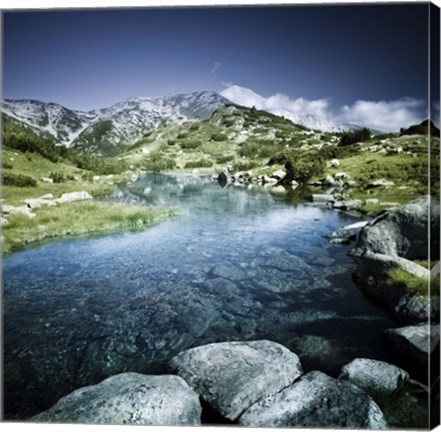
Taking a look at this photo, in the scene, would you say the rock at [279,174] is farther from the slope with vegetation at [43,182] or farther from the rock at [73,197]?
the rock at [73,197]

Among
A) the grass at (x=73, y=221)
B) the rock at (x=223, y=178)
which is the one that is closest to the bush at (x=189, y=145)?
the rock at (x=223, y=178)

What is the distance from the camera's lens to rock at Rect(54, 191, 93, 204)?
7352 mm

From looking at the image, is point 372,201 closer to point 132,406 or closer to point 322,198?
point 322,198

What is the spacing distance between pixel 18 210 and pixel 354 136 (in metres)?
6.01

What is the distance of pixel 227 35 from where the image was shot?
250 inches

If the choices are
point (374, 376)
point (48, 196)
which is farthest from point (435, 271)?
point (48, 196)

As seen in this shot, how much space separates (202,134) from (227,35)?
2450 millimetres

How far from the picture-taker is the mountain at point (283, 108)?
6.82 m

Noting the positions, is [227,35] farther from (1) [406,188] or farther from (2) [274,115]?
(1) [406,188]

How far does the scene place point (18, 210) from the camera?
6.59 metres

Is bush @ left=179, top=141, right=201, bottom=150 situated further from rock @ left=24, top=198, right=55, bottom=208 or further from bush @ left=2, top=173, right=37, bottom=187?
bush @ left=2, top=173, right=37, bottom=187

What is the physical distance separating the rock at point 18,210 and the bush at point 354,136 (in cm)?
576

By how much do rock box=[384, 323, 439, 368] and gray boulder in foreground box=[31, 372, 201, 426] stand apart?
3.00 m

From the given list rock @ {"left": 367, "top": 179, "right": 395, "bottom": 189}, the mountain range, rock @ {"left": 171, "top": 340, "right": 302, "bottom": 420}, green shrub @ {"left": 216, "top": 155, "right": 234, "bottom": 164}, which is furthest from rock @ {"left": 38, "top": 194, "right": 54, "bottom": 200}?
rock @ {"left": 367, "top": 179, "right": 395, "bottom": 189}
